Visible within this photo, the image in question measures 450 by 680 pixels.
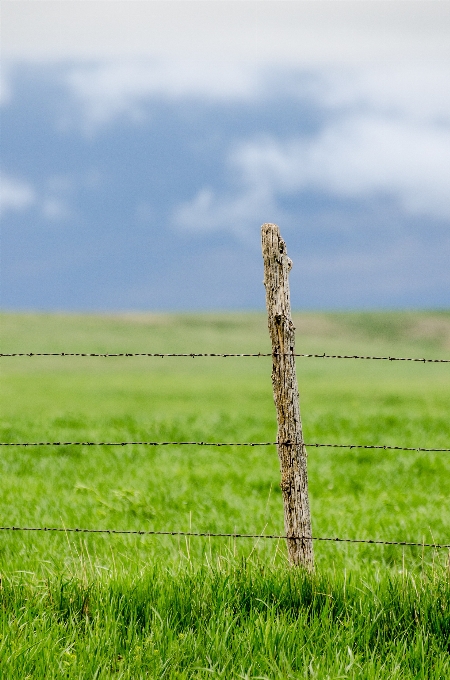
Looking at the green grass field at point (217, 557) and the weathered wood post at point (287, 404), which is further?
the weathered wood post at point (287, 404)

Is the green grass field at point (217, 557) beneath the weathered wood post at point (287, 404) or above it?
beneath

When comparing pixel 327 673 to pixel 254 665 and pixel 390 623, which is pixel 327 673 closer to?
pixel 254 665

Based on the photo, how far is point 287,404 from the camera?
6.30 metres

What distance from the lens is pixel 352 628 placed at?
541cm

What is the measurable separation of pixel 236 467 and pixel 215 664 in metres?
9.09

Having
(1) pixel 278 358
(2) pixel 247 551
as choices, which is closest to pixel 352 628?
(1) pixel 278 358

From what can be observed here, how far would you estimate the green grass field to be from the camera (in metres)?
5.17

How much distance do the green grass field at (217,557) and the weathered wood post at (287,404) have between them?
0.20 metres

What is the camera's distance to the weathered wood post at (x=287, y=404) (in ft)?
20.7

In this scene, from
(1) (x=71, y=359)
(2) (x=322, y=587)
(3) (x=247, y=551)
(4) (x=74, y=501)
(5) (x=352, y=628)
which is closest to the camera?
→ (5) (x=352, y=628)

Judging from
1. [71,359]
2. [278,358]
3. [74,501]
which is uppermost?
[71,359]

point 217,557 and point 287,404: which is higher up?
point 287,404

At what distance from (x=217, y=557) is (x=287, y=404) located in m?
1.33

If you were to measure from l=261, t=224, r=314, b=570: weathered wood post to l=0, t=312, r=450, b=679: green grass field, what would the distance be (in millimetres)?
202
